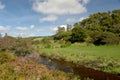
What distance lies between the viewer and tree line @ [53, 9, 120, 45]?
2492 inches

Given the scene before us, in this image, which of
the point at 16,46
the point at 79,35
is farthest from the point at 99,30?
the point at 16,46

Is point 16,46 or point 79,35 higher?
point 79,35

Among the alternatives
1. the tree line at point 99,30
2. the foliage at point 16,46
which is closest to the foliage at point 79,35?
the tree line at point 99,30

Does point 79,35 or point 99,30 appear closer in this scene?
point 79,35

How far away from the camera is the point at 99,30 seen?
253 ft

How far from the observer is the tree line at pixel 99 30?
63.3 meters

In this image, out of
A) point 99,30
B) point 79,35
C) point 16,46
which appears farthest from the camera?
point 99,30

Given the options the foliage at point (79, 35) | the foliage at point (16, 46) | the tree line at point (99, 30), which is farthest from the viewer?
the foliage at point (79, 35)

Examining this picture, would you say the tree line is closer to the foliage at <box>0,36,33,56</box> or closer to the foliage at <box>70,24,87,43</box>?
the foliage at <box>70,24,87,43</box>

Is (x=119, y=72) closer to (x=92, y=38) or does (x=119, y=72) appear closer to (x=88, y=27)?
(x=92, y=38)

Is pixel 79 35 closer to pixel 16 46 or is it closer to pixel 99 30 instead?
pixel 99 30

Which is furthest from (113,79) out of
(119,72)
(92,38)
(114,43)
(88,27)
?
(88,27)

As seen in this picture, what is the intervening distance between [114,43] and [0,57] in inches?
1511

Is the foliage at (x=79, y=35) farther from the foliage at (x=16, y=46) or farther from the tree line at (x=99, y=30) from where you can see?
the foliage at (x=16, y=46)
